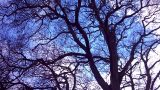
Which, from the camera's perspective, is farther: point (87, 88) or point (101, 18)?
point (87, 88)

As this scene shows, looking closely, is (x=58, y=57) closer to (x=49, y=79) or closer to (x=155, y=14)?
(x=49, y=79)

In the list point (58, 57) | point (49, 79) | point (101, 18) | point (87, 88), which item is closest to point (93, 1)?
point (101, 18)

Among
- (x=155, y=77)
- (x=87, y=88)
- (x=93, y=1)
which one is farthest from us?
(x=87, y=88)

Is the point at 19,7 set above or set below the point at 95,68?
above

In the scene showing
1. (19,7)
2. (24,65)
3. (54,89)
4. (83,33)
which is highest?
(19,7)

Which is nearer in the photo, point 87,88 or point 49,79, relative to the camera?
point 49,79

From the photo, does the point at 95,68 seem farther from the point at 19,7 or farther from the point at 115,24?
the point at 19,7

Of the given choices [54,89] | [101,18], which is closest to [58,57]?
[54,89]

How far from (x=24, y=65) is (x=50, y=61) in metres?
1.39

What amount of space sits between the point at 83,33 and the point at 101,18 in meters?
1.10

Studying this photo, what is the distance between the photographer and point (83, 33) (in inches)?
641

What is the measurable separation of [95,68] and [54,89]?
7.34 feet

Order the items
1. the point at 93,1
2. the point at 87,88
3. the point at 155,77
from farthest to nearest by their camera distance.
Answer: the point at 87,88 → the point at 155,77 → the point at 93,1

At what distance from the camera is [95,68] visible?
16312 millimetres
